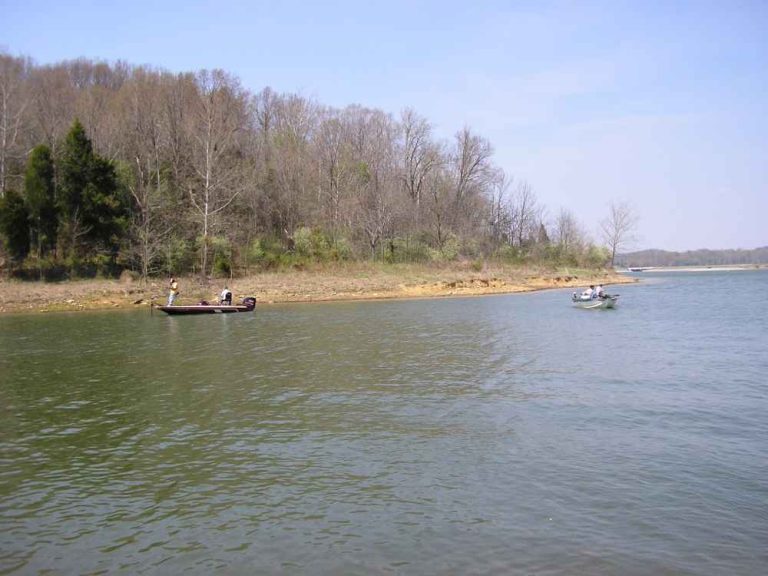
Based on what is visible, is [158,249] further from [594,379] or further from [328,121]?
[594,379]

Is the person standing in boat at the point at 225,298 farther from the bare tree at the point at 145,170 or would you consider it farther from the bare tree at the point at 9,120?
the bare tree at the point at 9,120

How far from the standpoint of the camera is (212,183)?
62.5 metres

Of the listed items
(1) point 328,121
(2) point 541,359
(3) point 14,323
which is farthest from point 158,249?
(2) point 541,359

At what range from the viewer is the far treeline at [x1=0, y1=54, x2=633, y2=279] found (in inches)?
2031

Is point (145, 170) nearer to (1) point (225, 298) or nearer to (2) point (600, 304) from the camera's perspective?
(1) point (225, 298)

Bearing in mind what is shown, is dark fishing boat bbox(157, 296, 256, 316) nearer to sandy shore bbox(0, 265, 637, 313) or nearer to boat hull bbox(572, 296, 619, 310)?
sandy shore bbox(0, 265, 637, 313)

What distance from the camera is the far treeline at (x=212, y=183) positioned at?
169ft

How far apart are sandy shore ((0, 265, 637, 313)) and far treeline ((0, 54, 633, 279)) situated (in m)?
3.18

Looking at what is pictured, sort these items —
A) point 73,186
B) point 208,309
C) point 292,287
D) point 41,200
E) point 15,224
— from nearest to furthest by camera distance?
point 208,309
point 15,224
point 41,200
point 73,186
point 292,287

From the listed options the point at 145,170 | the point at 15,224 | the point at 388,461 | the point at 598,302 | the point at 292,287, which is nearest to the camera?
the point at 388,461

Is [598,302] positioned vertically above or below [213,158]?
below

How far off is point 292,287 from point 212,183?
57.3 feet

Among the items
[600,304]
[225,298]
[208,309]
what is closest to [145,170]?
[225,298]

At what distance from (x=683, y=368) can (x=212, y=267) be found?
45.5 m
